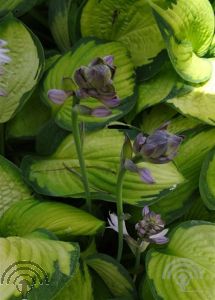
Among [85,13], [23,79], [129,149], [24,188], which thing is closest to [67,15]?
→ [85,13]

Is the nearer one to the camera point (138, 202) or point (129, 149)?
point (129, 149)

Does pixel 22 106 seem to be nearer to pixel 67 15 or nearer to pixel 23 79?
pixel 23 79

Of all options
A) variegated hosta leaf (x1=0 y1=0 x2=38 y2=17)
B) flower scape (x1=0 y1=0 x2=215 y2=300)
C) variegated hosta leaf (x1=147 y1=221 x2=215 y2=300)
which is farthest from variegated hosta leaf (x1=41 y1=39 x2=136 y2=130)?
variegated hosta leaf (x1=147 y1=221 x2=215 y2=300)

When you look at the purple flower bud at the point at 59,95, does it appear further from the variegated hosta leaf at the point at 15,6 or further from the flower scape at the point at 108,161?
the variegated hosta leaf at the point at 15,6

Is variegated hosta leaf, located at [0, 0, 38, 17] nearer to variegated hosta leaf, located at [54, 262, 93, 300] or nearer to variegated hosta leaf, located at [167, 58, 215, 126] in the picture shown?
variegated hosta leaf, located at [167, 58, 215, 126]

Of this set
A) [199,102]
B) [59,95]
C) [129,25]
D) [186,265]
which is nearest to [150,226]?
[186,265]

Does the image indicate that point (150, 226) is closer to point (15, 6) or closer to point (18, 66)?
point (18, 66)
